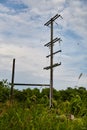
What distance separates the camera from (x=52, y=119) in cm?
704

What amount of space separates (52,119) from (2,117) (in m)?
1.10

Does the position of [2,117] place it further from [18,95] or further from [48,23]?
[18,95]

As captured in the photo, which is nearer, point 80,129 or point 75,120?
point 80,129

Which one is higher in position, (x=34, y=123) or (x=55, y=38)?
(x=55, y=38)

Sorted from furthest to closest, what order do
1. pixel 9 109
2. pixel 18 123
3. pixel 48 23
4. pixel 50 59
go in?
pixel 48 23 < pixel 50 59 < pixel 9 109 < pixel 18 123

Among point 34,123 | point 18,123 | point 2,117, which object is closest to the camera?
point 18,123

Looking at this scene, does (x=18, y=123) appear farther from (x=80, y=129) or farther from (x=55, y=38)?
(x=55, y=38)

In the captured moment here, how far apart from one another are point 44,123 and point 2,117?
1052 millimetres

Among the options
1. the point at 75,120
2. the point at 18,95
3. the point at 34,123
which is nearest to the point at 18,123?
the point at 34,123

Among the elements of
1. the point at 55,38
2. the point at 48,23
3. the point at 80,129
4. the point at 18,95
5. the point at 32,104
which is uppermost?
the point at 48,23

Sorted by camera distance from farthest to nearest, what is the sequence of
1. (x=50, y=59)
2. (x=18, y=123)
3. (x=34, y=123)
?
(x=50, y=59), (x=34, y=123), (x=18, y=123)

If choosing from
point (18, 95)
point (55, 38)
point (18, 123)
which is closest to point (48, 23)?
point (55, 38)

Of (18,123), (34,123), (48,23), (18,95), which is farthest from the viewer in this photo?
(18,95)

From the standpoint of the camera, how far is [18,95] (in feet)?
129
